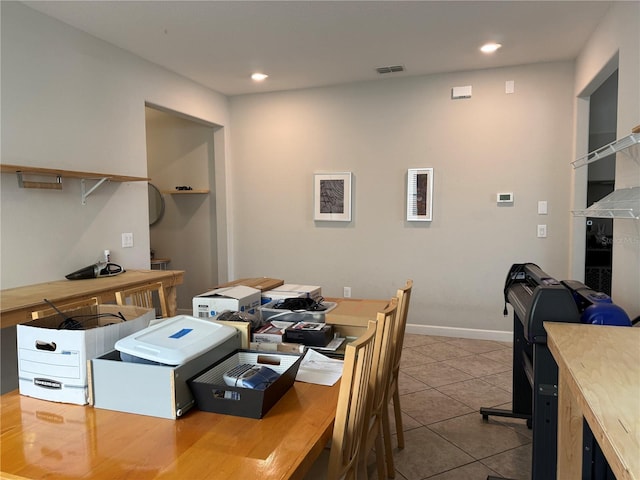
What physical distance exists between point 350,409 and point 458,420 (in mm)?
1783

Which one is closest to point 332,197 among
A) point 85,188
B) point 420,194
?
point 420,194

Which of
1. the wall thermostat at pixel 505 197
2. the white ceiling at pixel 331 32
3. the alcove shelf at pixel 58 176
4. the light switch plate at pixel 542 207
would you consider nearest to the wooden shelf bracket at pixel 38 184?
the alcove shelf at pixel 58 176

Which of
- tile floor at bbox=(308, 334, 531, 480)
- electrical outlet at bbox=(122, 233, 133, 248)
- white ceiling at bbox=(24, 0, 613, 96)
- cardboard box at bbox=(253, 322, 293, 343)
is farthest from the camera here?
electrical outlet at bbox=(122, 233, 133, 248)

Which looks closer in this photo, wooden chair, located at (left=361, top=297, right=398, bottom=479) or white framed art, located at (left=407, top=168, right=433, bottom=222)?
wooden chair, located at (left=361, top=297, right=398, bottom=479)

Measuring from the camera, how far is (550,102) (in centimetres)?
402

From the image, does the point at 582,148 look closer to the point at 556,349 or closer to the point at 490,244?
the point at 490,244

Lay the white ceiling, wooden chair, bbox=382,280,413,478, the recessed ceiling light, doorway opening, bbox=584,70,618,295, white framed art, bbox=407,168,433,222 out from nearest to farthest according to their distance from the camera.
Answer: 1. wooden chair, bbox=382,280,413,478
2. the white ceiling
3. the recessed ceiling light
4. doorway opening, bbox=584,70,618,295
5. white framed art, bbox=407,168,433,222

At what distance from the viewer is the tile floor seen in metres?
2.22

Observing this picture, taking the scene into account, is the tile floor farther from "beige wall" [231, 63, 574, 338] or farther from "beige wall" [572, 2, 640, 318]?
"beige wall" [572, 2, 640, 318]

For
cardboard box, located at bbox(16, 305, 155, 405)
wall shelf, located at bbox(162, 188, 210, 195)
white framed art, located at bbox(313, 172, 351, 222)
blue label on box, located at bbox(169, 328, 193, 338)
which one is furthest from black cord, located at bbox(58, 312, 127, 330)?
wall shelf, located at bbox(162, 188, 210, 195)

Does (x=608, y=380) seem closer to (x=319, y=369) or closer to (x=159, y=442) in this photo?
(x=319, y=369)

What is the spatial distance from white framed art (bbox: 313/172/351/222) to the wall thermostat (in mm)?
1544

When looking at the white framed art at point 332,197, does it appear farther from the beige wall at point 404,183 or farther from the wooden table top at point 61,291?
the wooden table top at point 61,291

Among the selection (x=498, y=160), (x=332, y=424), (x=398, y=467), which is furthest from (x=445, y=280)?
(x=332, y=424)
